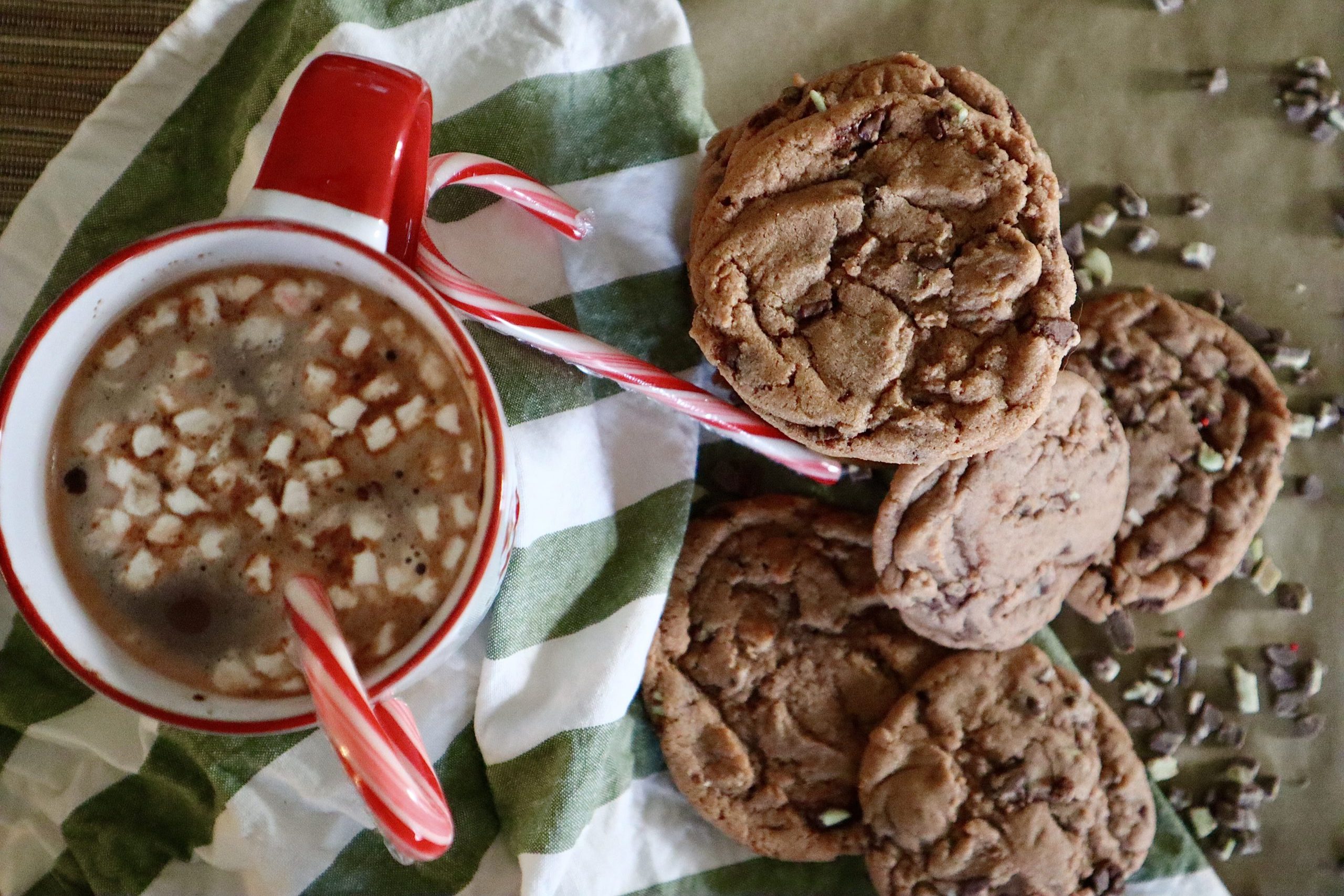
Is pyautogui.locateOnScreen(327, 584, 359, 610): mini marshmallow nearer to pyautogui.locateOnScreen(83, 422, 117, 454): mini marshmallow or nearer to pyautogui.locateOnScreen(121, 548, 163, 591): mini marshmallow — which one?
pyautogui.locateOnScreen(121, 548, 163, 591): mini marshmallow

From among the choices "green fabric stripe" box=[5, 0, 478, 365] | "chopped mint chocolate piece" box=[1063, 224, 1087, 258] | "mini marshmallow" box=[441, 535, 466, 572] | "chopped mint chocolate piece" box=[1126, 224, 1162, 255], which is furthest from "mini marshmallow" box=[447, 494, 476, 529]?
"chopped mint chocolate piece" box=[1126, 224, 1162, 255]

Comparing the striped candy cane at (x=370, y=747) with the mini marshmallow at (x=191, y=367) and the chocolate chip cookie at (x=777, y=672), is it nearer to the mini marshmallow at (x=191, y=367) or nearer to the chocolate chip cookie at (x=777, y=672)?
the mini marshmallow at (x=191, y=367)

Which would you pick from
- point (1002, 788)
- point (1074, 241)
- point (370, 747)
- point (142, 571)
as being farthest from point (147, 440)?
point (1074, 241)

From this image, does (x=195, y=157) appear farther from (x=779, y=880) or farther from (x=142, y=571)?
(x=779, y=880)

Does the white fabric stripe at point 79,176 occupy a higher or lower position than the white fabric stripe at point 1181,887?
higher

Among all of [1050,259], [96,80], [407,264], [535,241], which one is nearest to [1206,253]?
[1050,259]

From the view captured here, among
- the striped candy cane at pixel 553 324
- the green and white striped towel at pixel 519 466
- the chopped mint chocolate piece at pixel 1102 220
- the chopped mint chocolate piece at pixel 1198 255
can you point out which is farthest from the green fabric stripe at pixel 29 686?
the chopped mint chocolate piece at pixel 1198 255

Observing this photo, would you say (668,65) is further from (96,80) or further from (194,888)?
(194,888)
